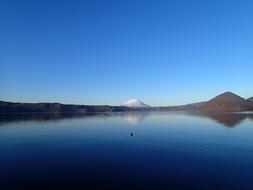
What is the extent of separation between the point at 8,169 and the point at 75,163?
1133 centimetres

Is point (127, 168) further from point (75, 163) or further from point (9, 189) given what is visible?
point (9, 189)

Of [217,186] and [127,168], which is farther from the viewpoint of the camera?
[127,168]

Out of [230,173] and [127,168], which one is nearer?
[230,173]

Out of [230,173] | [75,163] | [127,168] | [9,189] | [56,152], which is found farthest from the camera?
[56,152]

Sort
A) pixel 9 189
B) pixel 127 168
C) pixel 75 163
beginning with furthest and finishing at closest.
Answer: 1. pixel 75 163
2. pixel 127 168
3. pixel 9 189

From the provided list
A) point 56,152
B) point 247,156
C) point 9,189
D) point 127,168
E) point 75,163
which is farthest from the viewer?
point 56,152

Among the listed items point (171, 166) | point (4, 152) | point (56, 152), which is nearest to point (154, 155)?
point (171, 166)

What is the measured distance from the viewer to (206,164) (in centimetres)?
3834

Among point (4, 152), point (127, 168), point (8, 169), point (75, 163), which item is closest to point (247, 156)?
point (127, 168)

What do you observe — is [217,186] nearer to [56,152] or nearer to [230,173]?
[230,173]

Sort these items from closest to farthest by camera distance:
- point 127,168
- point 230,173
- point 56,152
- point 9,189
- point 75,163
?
1. point 9,189
2. point 230,173
3. point 127,168
4. point 75,163
5. point 56,152

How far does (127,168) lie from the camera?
1436 inches

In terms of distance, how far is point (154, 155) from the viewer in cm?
4609

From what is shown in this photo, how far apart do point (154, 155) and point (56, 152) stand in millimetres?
23353
